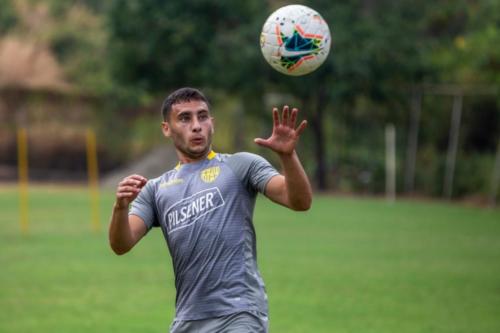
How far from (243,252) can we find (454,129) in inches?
1049

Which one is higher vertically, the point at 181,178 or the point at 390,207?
the point at 181,178

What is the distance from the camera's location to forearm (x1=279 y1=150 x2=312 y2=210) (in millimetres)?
5281

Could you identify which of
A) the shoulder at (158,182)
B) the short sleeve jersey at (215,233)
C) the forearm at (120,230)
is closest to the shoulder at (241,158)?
the short sleeve jersey at (215,233)

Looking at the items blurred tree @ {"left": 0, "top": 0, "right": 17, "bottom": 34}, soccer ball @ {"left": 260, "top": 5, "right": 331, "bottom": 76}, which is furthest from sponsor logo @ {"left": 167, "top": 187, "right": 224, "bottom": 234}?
blurred tree @ {"left": 0, "top": 0, "right": 17, "bottom": 34}

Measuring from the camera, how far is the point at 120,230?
5.68m

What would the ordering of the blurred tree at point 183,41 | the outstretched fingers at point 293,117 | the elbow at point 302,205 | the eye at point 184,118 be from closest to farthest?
the outstretched fingers at point 293,117 → the elbow at point 302,205 → the eye at point 184,118 → the blurred tree at point 183,41

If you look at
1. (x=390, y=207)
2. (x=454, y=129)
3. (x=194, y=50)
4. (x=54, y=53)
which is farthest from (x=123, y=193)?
(x=54, y=53)

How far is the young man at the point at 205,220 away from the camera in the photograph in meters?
5.58

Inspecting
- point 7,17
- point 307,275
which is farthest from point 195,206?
point 7,17

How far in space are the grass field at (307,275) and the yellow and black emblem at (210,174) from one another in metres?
5.08

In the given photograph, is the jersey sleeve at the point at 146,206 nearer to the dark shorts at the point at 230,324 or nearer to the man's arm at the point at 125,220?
the man's arm at the point at 125,220

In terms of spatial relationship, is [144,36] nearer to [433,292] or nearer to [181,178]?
[433,292]

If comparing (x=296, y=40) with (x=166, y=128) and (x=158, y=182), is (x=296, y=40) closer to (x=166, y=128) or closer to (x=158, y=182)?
(x=166, y=128)

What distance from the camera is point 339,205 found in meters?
28.3
